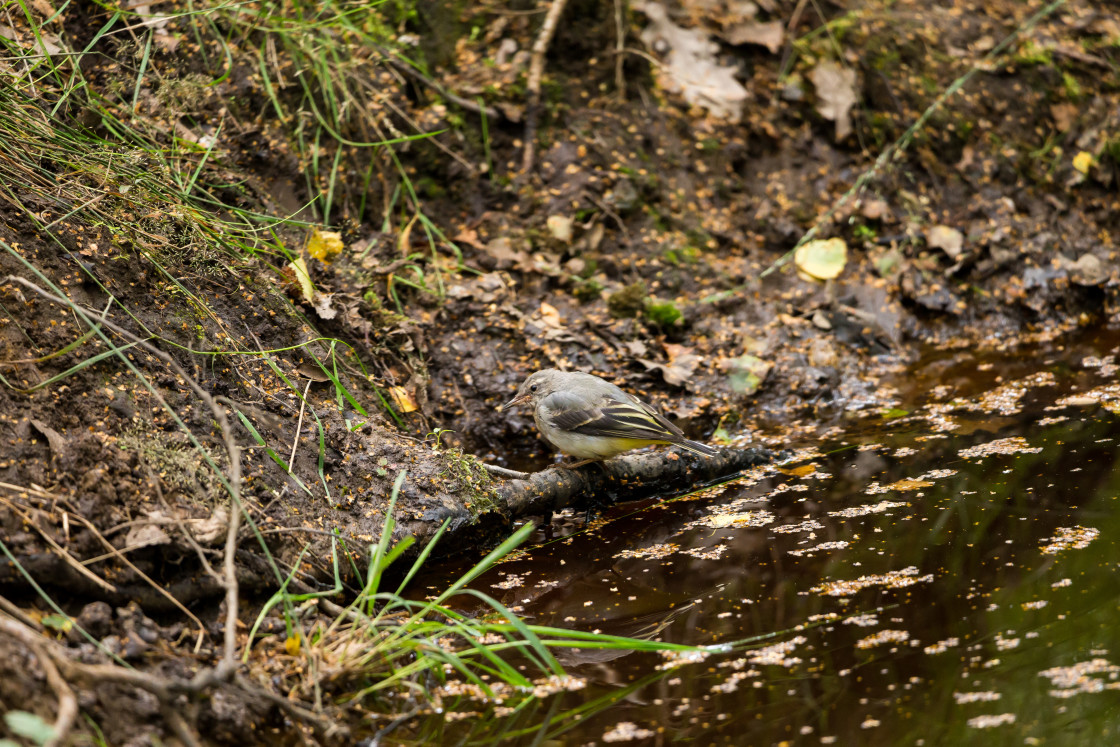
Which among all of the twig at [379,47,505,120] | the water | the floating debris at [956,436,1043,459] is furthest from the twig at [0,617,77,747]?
the twig at [379,47,505,120]

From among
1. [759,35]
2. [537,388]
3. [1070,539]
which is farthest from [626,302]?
[1070,539]

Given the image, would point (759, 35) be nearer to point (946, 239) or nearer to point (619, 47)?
point (619, 47)

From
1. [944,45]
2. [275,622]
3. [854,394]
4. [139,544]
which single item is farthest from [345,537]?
[944,45]

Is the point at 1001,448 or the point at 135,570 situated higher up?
the point at 135,570

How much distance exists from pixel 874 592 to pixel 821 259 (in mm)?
4011

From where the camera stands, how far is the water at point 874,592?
260 centimetres

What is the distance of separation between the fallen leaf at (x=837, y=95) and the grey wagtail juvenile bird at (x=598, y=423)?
374 centimetres

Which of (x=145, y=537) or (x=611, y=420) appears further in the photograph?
(x=611, y=420)

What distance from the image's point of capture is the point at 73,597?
9.45 ft

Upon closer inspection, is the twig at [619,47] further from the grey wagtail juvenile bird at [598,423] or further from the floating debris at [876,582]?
the floating debris at [876,582]

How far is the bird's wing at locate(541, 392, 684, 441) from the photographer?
4547mm

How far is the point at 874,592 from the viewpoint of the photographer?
327 cm

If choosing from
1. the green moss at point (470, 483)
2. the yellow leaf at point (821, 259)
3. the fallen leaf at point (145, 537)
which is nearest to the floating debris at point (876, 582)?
the green moss at point (470, 483)

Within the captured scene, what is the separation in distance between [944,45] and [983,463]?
4.90 meters
